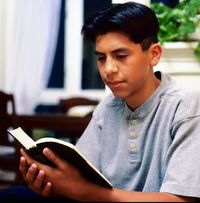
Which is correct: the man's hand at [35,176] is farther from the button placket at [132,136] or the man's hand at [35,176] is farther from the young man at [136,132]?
the button placket at [132,136]

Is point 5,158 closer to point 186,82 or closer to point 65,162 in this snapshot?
point 186,82

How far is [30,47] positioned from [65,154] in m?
3.65

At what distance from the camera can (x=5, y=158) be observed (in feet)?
11.6

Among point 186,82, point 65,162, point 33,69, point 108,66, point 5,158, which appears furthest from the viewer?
point 33,69

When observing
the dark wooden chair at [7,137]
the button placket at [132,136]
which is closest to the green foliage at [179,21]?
the button placket at [132,136]

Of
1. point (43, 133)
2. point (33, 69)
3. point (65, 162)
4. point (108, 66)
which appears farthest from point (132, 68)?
point (33, 69)

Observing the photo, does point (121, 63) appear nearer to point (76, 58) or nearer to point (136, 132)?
point (136, 132)

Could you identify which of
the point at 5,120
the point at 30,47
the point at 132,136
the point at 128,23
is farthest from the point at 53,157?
the point at 30,47

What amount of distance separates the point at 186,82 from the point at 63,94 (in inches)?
115

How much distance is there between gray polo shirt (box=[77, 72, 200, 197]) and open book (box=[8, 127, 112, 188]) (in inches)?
7.3

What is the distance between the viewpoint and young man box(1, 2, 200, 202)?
110 centimetres

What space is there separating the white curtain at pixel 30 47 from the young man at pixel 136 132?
3.25 m

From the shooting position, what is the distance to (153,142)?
1245 millimetres

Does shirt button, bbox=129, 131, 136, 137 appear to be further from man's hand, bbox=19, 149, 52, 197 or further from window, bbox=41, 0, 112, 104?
window, bbox=41, 0, 112, 104
